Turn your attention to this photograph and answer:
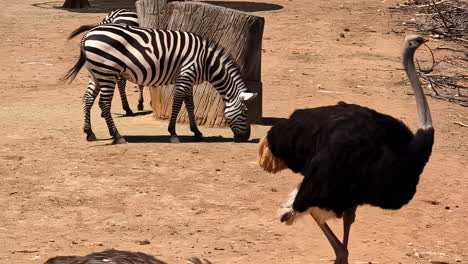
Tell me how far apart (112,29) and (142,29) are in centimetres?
49

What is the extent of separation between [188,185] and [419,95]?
2.95 metres

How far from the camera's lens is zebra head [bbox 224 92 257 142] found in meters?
10.7

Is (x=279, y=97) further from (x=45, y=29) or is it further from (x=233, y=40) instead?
(x=45, y=29)

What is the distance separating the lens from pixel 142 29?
11008 millimetres

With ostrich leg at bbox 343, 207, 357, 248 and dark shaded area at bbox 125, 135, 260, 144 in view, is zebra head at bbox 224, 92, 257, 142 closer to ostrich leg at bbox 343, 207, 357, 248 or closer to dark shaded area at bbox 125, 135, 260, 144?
dark shaded area at bbox 125, 135, 260, 144

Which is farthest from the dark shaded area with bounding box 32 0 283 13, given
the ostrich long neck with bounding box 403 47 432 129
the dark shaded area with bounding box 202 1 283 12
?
the ostrich long neck with bounding box 403 47 432 129

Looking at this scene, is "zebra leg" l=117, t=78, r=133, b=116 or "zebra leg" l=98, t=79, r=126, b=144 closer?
"zebra leg" l=98, t=79, r=126, b=144

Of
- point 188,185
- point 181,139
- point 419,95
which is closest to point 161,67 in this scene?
point 181,139

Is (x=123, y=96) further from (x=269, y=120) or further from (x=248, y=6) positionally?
(x=248, y=6)

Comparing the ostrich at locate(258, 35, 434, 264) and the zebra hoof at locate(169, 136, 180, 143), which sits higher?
the ostrich at locate(258, 35, 434, 264)

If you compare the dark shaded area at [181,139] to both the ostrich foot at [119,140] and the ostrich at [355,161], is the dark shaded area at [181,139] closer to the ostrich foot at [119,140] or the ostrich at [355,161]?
the ostrich foot at [119,140]

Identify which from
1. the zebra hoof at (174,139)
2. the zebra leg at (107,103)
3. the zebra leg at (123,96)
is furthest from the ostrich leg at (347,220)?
the zebra leg at (123,96)

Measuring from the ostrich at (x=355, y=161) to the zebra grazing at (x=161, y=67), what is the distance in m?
4.25

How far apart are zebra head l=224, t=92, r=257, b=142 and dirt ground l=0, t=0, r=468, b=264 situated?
236 mm
